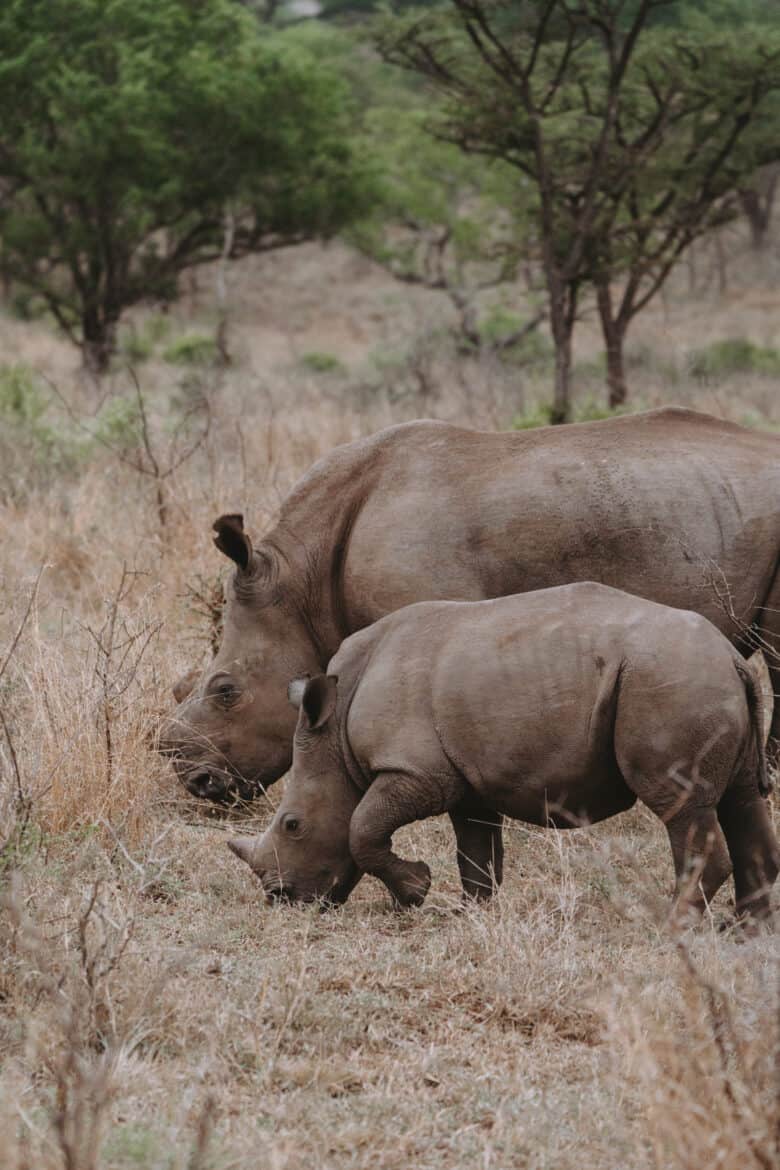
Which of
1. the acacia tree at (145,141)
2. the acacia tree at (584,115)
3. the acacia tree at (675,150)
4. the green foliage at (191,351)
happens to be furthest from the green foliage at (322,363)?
the acacia tree at (675,150)

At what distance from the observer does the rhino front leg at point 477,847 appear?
525 centimetres

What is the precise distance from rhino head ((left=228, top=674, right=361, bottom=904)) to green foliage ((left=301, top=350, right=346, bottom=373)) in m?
20.1

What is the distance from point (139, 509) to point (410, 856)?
14.8 ft

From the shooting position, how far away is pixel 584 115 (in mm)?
16688

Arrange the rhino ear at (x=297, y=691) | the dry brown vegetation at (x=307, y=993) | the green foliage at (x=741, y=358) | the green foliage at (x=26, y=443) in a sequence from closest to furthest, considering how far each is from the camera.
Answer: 1. the dry brown vegetation at (x=307, y=993)
2. the rhino ear at (x=297, y=691)
3. the green foliage at (x=26, y=443)
4. the green foliage at (x=741, y=358)

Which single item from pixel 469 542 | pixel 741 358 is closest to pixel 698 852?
pixel 469 542

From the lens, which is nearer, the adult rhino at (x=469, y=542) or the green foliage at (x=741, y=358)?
the adult rhino at (x=469, y=542)

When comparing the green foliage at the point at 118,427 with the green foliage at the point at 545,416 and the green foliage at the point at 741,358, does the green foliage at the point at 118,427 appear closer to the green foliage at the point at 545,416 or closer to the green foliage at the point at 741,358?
the green foliage at the point at 545,416

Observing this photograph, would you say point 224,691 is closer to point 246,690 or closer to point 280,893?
point 246,690

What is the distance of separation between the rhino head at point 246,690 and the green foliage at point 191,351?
17.4 metres

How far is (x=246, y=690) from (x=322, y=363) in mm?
20229

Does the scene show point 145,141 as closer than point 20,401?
No

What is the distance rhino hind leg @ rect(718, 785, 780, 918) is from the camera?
16.5 feet

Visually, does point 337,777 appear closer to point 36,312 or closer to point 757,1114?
point 757,1114
